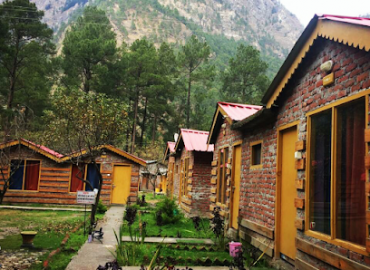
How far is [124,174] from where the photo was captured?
1938 cm

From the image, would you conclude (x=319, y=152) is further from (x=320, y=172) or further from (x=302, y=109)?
(x=302, y=109)

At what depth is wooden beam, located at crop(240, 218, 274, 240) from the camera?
6.67 meters

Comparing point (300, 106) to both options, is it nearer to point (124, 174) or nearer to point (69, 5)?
point (124, 174)

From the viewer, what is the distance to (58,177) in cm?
1858

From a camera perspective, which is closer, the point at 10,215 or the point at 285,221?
the point at 285,221

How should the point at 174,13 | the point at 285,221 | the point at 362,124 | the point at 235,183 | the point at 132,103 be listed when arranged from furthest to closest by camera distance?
1. the point at 174,13
2. the point at 132,103
3. the point at 235,183
4. the point at 285,221
5. the point at 362,124

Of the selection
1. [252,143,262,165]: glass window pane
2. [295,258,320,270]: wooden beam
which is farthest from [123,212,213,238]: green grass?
[295,258,320,270]: wooden beam

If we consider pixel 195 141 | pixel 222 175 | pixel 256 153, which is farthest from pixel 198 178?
pixel 256 153

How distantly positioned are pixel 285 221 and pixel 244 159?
2689 millimetres

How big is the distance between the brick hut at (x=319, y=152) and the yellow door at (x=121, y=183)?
1286 cm

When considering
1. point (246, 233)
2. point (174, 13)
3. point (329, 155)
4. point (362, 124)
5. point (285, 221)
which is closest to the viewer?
point (362, 124)

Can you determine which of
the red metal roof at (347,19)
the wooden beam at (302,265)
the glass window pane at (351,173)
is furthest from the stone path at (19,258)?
the red metal roof at (347,19)

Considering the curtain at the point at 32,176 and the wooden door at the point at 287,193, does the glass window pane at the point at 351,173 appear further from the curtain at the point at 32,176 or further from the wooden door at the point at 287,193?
the curtain at the point at 32,176

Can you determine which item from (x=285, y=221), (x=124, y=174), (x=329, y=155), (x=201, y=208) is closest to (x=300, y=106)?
(x=329, y=155)
